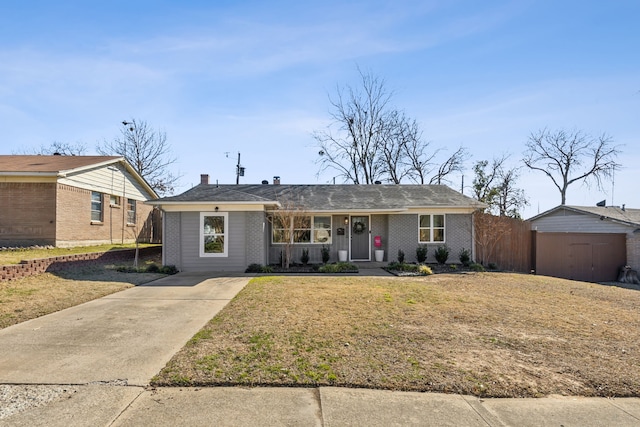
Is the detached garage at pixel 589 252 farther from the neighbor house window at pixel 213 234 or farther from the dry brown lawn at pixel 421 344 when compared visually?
the neighbor house window at pixel 213 234

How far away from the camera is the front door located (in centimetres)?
1714

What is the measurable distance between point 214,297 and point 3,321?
12.4 feet

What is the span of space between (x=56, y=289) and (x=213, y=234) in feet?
18.3

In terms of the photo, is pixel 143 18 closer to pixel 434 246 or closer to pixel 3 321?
pixel 3 321

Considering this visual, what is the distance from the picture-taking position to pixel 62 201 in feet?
54.2

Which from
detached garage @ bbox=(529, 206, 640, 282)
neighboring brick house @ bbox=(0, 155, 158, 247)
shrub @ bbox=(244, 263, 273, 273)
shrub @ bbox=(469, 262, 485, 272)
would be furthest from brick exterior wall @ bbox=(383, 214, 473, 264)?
neighboring brick house @ bbox=(0, 155, 158, 247)

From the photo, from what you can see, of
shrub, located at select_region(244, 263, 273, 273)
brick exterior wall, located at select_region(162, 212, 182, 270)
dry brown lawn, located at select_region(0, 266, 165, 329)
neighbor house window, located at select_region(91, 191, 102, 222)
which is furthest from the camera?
neighbor house window, located at select_region(91, 191, 102, 222)

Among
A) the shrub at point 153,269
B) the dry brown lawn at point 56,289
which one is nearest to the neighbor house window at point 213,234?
the shrub at point 153,269

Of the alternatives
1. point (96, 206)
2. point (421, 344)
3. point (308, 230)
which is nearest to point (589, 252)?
point (308, 230)

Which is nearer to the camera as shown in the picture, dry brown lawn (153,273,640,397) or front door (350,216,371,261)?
dry brown lawn (153,273,640,397)

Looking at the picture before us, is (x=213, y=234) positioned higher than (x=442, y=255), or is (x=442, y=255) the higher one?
(x=213, y=234)

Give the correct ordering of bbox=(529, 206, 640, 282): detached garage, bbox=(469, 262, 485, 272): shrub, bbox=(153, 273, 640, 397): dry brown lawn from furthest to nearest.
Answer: bbox=(529, 206, 640, 282): detached garage < bbox=(469, 262, 485, 272): shrub < bbox=(153, 273, 640, 397): dry brown lawn

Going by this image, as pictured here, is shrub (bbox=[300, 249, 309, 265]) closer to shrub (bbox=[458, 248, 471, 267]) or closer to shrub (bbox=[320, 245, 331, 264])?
shrub (bbox=[320, 245, 331, 264])

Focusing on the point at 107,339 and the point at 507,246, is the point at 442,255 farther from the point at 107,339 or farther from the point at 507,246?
the point at 107,339
